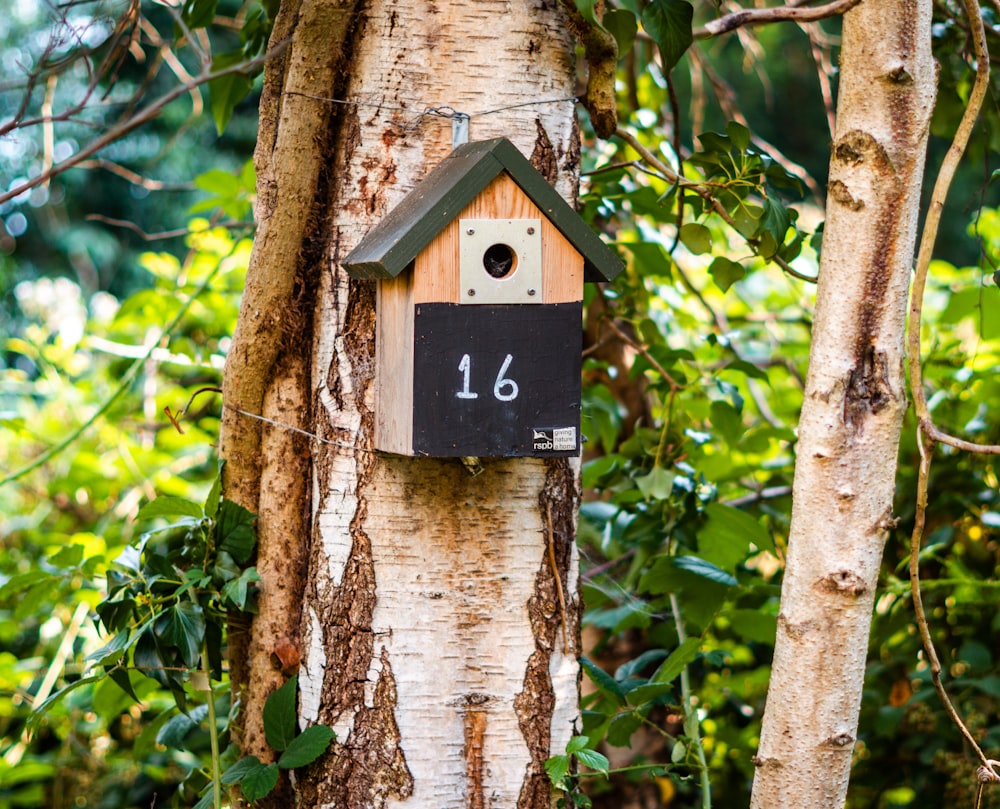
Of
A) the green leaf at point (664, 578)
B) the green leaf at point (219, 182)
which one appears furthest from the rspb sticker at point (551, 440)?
the green leaf at point (219, 182)

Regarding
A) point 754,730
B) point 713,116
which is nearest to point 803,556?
point 754,730

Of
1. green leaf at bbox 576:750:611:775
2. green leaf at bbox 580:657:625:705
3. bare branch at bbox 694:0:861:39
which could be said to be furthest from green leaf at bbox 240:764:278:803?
bare branch at bbox 694:0:861:39

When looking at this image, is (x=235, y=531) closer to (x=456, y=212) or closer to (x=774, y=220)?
(x=456, y=212)

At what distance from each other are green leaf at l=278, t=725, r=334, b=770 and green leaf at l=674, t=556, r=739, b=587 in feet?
2.31

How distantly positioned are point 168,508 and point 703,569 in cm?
93

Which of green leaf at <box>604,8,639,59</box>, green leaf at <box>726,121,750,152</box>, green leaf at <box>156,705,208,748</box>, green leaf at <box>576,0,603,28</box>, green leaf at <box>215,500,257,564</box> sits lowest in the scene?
green leaf at <box>156,705,208,748</box>

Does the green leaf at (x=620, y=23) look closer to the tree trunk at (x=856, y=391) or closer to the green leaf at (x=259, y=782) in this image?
the tree trunk at (x=856, y=391)

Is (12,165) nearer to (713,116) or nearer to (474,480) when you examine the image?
(713,116)

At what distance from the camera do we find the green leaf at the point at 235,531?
1497 mm

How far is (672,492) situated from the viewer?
6.30ft

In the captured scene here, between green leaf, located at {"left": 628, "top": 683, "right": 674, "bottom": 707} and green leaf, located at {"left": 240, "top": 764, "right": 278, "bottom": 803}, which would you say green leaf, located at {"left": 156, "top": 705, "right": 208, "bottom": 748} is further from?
green leaf, located at {"left": 628, "top": 683, "right": 674, "bottom": 707}

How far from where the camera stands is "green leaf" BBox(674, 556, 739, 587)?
1.69 metres

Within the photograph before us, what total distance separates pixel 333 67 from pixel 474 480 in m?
0.68

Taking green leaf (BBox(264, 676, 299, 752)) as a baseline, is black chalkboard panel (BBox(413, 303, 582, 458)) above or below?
above
